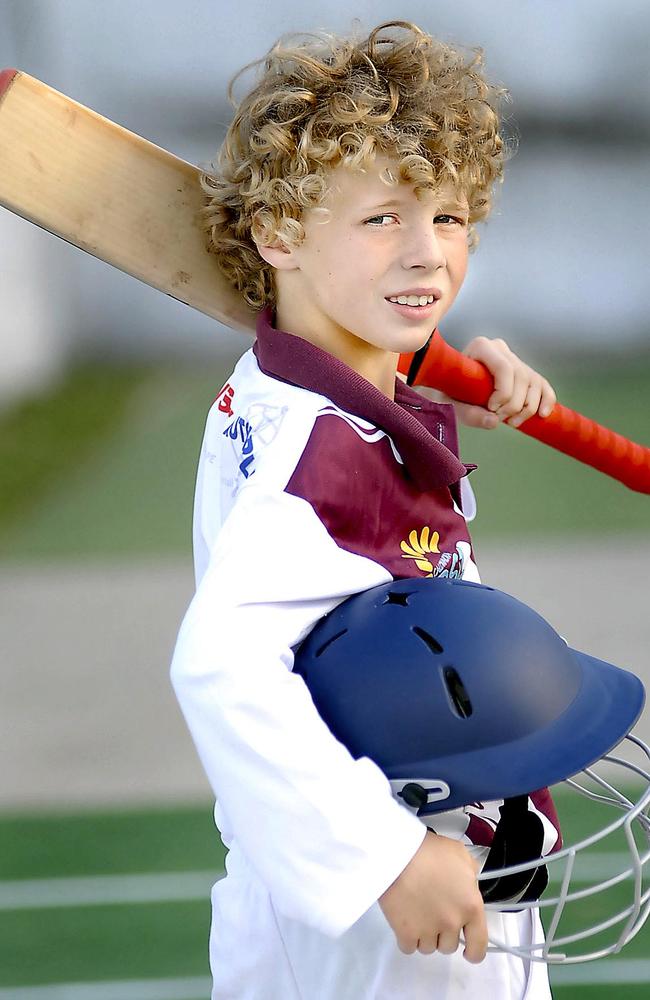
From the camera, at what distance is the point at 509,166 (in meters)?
12.0

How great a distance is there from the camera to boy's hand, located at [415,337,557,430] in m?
1.68

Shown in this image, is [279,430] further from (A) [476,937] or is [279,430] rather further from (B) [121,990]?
(B) [121,990]

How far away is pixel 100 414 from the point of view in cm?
1004

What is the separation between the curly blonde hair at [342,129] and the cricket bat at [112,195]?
0.26ft

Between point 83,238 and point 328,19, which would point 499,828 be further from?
point 328,19

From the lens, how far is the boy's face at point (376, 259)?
50.8 inches

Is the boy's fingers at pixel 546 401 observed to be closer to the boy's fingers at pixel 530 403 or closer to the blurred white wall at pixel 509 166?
the boy's fingers at pixel 530 403

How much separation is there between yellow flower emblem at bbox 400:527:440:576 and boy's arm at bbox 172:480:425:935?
7.5 inches

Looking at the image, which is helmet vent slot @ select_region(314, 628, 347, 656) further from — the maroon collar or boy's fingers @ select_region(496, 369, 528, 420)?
boy's fingers @ select_region(496, 369, 528, 420)

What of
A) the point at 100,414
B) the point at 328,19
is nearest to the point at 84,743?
the point at 100,414

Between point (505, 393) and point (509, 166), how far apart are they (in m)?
10.9

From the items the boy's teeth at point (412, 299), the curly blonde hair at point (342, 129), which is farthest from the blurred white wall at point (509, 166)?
the boy's teeth at point (412, 299)

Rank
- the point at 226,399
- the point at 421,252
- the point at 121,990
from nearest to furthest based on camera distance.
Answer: the point at 421,252 → the point at 226,399 → the point at 121,990

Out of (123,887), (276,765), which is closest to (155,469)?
(123,887)
